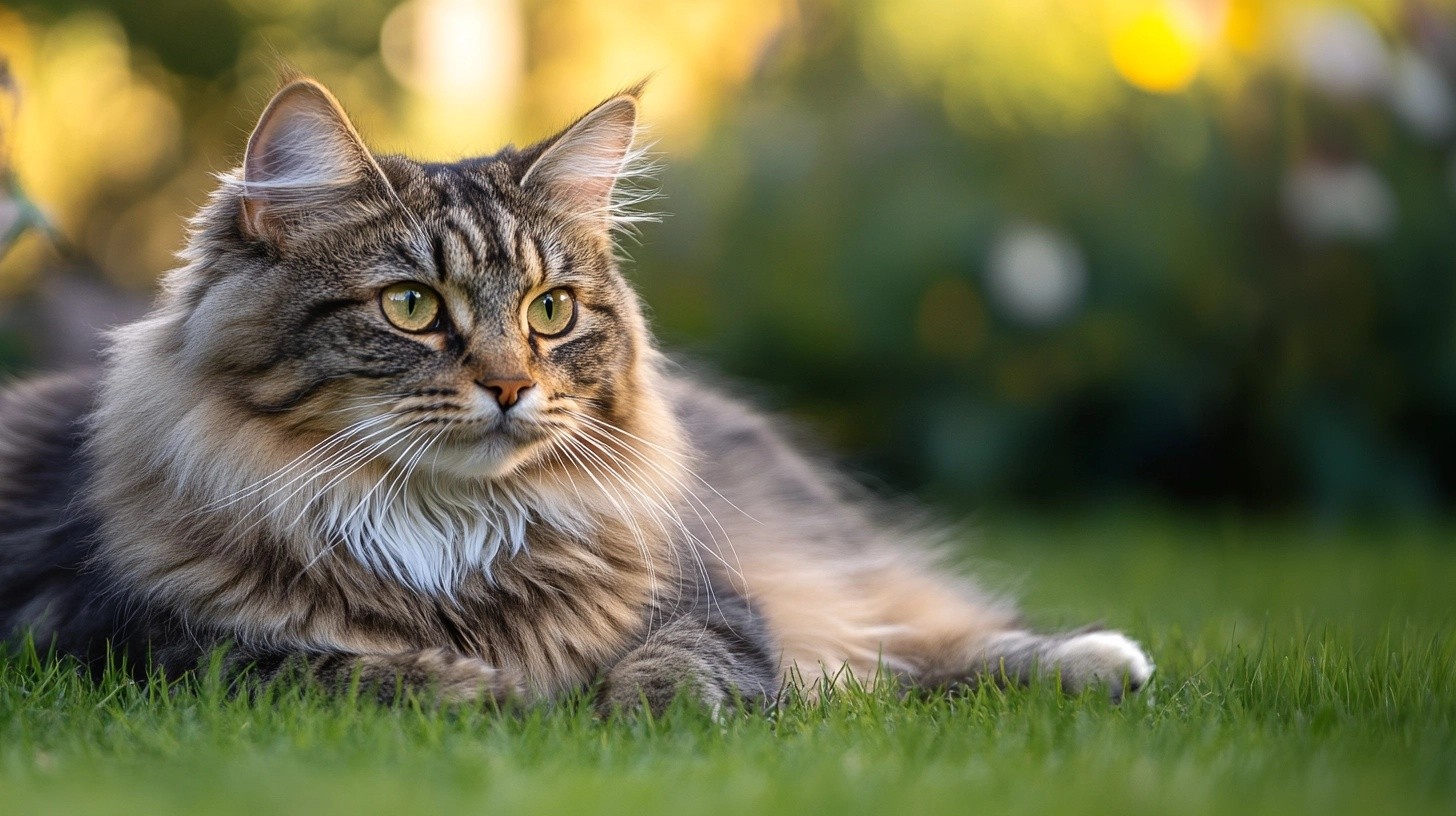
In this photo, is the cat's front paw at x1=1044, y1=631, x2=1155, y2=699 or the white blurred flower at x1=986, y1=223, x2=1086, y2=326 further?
the white blurred flower at x1=986, y1=223, x2=1086, y2=326

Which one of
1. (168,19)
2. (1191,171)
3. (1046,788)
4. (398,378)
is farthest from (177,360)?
(168,19)

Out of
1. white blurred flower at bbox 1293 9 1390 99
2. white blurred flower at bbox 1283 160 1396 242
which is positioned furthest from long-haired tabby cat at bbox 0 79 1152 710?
white blurred flower at bbox 1293 9 1390 99

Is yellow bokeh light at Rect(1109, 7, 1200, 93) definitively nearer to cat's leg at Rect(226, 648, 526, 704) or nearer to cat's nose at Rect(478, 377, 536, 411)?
cat's nose at Rect(478, 377, 536, 411)

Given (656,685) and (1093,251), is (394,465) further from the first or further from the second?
(1093,251)

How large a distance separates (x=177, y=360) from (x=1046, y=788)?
1.56m

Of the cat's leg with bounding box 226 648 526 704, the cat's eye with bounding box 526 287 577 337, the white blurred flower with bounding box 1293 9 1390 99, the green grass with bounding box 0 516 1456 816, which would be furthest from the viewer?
the white blurred flower with bounding box 1293 9 1390 99

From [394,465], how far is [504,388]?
24cm

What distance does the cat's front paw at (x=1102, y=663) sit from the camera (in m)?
2.44

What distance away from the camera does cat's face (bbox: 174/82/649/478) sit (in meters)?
2.16

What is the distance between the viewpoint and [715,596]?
2473 mm

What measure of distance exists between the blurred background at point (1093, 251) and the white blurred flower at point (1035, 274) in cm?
1

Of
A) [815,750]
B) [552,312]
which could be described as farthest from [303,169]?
[815,750]

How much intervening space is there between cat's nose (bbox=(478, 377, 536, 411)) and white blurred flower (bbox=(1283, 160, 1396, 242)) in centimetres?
381

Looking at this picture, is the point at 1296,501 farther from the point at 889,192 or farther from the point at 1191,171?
the point at 889,192
